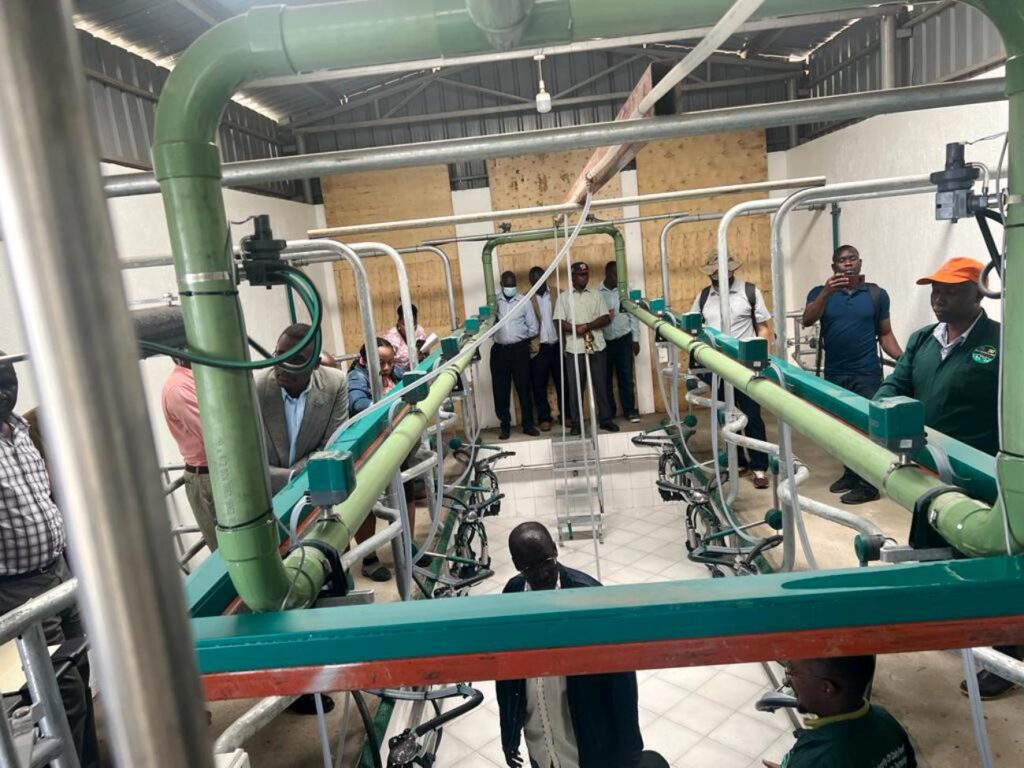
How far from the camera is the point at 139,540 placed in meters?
0.32

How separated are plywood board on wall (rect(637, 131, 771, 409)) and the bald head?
234 inches

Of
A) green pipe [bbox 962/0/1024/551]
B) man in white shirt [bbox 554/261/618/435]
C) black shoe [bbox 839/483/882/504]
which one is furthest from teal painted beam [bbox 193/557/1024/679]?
man in white shirt [bbox 554/261/618/435]

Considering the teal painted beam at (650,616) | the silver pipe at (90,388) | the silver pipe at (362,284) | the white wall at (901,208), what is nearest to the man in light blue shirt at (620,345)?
the white wall at (901,208)

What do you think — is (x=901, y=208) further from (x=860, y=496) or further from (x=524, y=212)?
(x=524, y=212)

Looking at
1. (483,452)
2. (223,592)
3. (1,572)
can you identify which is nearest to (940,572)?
(223,592)

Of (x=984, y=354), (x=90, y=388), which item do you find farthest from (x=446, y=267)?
(x=90, y=388)

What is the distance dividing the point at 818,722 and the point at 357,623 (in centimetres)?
111

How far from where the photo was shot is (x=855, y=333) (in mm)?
4289

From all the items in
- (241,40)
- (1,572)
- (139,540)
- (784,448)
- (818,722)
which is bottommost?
(818,722)

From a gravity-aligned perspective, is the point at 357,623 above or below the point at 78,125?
below

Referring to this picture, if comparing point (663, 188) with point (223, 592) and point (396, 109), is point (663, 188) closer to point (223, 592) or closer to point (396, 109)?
point (396, 109)

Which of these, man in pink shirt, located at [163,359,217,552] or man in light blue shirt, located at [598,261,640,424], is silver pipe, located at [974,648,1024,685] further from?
man in light blue shirt, located at [598,261,640,424]

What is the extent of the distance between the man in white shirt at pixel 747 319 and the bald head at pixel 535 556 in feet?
9.84

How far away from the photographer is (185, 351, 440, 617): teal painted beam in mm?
1184
